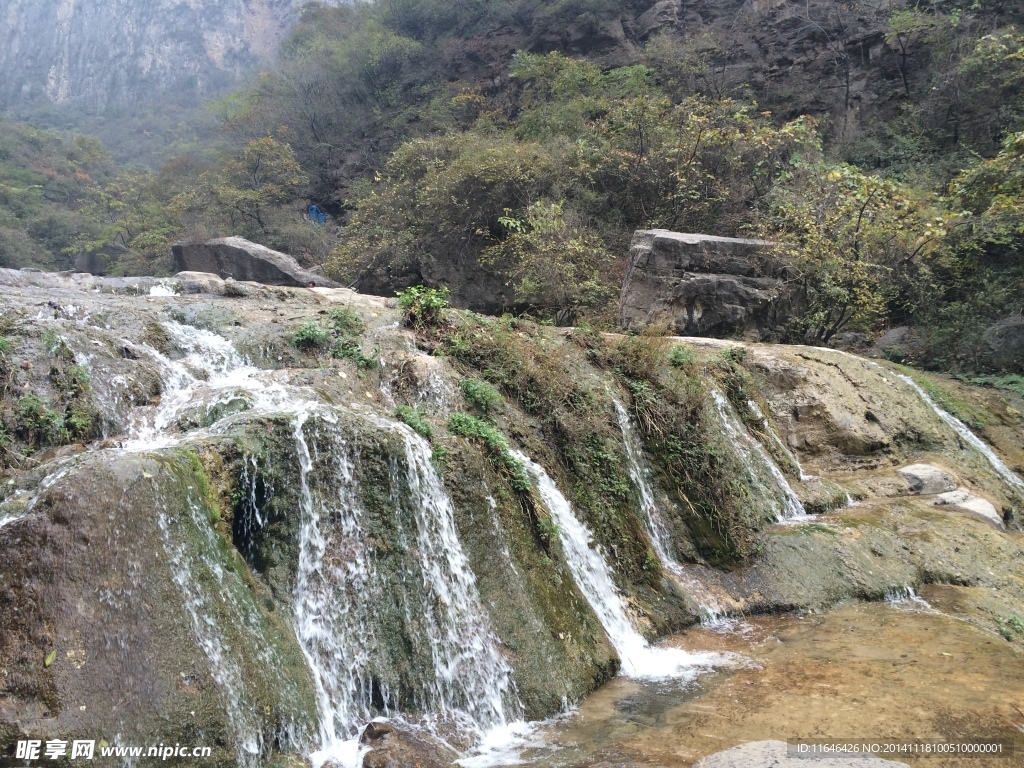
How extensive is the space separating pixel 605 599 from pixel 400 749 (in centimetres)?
255

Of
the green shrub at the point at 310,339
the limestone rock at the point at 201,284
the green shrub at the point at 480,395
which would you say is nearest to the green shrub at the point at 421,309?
the green shrub at the point at 310,339

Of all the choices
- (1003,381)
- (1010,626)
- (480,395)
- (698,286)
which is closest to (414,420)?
(480,395)

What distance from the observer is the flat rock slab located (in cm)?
362

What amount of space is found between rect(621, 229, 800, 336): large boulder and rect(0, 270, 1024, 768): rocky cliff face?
2.64 m

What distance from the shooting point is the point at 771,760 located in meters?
3.69

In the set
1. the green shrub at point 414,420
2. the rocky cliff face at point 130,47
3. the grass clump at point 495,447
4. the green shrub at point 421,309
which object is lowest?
the grass clump at point 495,447

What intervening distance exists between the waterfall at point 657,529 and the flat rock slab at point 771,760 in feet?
8.20

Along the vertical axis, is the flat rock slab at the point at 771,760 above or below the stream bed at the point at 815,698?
above

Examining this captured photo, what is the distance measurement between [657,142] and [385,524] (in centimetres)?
1272

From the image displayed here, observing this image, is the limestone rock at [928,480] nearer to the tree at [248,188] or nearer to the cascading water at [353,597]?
the cascading water at [353,597]

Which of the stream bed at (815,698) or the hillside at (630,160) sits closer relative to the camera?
the stream bed at (815,698)

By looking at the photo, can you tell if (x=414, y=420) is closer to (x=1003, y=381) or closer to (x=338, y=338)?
(x=338, y=338)

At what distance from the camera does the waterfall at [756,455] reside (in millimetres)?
8117

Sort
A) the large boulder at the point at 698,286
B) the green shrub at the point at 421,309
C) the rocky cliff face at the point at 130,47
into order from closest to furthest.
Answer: the green shrub at the point at 421,309 → the large boulder at the point at 698,286 → the rocky cliff face at the point at 130,47
